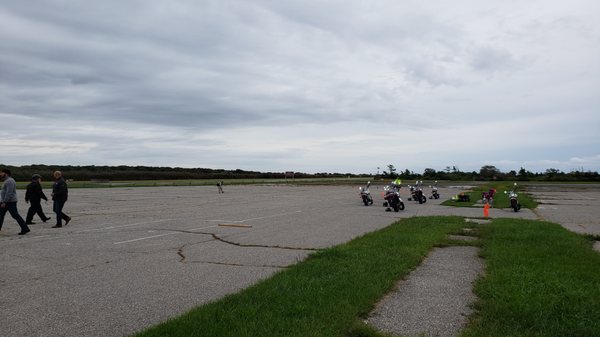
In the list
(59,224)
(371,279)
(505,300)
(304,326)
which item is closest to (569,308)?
(505,300)

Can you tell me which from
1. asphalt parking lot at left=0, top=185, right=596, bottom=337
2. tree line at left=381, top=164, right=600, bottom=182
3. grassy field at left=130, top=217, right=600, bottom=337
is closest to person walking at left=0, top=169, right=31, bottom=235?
asphalt parking lot at left=0, top=185, right=596, bottom=337

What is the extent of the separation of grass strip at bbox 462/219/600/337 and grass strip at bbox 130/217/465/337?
132 cm

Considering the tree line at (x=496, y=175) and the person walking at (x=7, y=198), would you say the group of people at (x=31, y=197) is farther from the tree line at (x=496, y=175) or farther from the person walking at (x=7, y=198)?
the tree line at (x=496, y=175)

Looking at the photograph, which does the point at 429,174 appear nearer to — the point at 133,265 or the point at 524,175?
the point at 524,175

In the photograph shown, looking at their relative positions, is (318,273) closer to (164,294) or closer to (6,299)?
(164,294)

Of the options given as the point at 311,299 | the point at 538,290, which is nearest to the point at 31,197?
the point at 311,299

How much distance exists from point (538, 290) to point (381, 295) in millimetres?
2197

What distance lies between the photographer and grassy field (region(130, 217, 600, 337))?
4.80m

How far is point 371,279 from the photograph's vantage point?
22.5 ft

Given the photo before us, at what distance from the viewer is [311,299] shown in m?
5.76

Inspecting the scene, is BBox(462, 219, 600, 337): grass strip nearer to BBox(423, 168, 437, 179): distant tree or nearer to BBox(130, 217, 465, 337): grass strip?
BBox(130, 217, 465, 337): grass strip

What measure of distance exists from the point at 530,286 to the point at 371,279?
225cm

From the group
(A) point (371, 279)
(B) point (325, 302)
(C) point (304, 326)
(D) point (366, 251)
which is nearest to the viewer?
(C) point (304, 326)

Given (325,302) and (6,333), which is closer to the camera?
(6,333)
